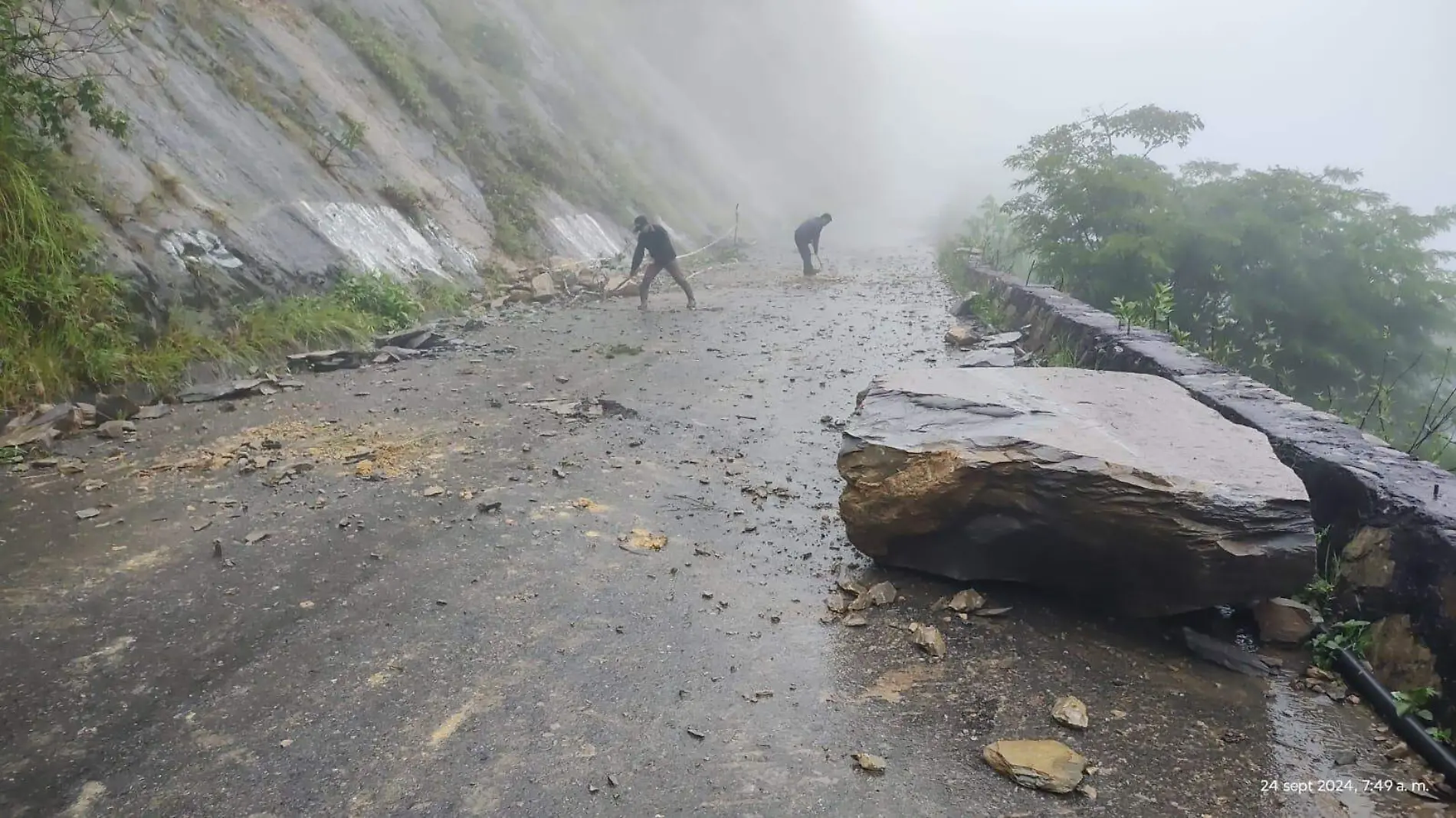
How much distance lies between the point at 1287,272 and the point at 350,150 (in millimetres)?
13007

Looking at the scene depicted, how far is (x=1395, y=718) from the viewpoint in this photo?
2998 mm

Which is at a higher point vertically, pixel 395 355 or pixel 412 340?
pixel 412 340

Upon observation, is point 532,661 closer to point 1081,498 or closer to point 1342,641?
point 1081,498

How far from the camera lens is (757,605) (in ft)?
13.0

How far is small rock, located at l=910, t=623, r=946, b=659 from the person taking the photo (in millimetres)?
3498

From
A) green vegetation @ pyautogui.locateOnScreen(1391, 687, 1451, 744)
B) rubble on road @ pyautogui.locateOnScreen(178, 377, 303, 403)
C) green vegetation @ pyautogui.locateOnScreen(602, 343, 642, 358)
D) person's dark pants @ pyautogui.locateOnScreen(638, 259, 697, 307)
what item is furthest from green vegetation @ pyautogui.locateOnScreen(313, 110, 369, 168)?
green vegetation @ pyautogui.locateOnScreen(1391, 687, 1451, 744)

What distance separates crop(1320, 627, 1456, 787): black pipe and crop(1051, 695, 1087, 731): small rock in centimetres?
110

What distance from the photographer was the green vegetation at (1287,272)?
10391mm

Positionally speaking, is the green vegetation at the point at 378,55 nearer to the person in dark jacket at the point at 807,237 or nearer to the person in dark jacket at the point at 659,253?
the person in dark jacket at the point at 659,253

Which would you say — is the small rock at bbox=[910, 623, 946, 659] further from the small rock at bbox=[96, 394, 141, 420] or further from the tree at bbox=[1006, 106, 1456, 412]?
the tree at bbox=[1006, 106, 1456, 412]

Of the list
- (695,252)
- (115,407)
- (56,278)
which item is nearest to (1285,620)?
(115,407)

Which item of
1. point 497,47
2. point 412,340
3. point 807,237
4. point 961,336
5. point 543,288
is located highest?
point 497,47

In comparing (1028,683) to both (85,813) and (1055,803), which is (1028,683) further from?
(85,813)

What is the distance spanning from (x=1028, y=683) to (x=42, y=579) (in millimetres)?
4451
